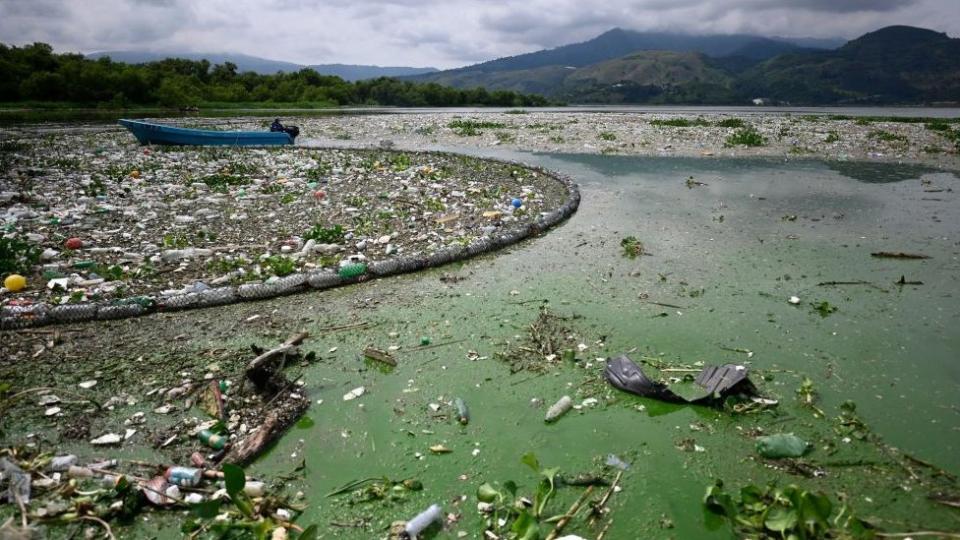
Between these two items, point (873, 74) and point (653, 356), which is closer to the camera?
point (653, 356)

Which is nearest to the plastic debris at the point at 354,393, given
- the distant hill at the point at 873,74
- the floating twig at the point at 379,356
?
the floating twig at the point at 379,356

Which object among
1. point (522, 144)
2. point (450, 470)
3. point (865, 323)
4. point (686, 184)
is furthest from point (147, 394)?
point (522, 144)

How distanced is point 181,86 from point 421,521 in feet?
210

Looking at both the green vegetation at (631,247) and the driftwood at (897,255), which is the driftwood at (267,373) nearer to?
the green vegetation at (631,247)

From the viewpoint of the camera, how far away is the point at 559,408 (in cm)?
360

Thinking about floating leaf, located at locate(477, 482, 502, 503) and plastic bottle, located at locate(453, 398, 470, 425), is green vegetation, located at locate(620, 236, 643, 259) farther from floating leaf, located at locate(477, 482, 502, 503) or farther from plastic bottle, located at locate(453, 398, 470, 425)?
floating leaf, located at locate(477, 482, 502, 503)

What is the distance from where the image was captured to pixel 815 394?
3.72m

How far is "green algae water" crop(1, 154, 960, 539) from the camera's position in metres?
2.86

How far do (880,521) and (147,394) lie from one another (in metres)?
4.86

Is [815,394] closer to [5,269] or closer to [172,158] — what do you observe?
[5,269]

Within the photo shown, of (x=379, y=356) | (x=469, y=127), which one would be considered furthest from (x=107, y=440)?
(x=469, y=127)

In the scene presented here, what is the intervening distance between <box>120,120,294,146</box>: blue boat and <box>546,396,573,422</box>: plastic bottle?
1685 cm

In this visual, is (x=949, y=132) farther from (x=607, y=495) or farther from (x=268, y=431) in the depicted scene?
(x=268, y=431)

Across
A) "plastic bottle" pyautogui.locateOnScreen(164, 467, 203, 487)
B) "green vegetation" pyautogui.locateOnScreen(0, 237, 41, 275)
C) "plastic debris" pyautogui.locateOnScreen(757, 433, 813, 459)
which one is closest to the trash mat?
"plastic debris" pyautogui.locateOnScreen(757, 433, 813, 459)
